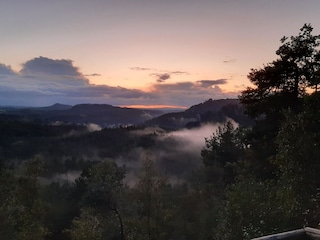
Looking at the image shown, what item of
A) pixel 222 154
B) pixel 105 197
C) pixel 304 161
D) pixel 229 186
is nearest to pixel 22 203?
pixel 105 197

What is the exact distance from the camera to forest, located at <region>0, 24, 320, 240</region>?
17.5m

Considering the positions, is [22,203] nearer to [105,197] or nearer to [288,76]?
[105,197]

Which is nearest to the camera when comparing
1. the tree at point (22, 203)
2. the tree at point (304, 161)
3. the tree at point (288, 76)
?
the tree at point (304, 161)

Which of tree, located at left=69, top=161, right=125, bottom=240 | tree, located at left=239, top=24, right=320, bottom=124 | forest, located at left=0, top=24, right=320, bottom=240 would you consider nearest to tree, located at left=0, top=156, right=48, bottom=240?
forest, located at left=0, top=24, right=320, bottom=240

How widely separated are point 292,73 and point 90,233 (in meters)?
22.7

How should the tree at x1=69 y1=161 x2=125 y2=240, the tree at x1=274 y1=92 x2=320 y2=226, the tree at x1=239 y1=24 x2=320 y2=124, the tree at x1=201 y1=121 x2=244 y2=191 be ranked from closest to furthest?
1. the tree at x1=274 y1=92 x2=320 y2=226
2. the tree at x1=239 y1=24 x2=320 y2=124
3. the tree at x1=69 y1=161 x2=125 y2=240
4. the tree at x1=201 y1=121 x2=244 y2=191

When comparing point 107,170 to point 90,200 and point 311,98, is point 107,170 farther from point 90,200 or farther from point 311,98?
point 311,98

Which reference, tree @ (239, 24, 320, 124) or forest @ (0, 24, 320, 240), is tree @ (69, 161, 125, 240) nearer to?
forest @ (0, 24, 320, 240)

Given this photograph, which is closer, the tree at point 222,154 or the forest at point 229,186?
the forest at point 229,186

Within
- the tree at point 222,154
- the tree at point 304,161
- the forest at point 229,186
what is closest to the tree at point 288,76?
the forest at point 229,186

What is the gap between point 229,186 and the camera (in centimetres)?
2838

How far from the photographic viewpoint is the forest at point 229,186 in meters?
17.5

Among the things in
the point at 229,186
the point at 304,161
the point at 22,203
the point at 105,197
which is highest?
the point at 304,161

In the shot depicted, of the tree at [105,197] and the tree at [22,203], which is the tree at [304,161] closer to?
the tree at [22,203]
